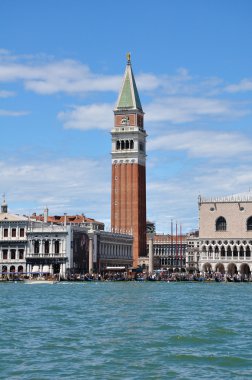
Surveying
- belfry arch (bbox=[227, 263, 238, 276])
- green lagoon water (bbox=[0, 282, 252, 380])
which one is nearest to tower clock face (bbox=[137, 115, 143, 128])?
belfry arch (bbox=[227, 263, 238, 276])

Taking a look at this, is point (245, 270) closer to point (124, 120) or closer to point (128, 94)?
point (124, 120)

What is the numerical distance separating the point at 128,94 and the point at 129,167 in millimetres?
12390

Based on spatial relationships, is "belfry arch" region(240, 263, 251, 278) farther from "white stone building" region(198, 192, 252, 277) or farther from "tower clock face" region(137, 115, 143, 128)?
"tower clock face" region(137, 115, 143, 128)

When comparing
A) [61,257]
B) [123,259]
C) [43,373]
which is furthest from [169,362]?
[123,259]

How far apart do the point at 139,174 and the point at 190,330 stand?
9935 centimetres

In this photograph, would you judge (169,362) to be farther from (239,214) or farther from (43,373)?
(239,214)

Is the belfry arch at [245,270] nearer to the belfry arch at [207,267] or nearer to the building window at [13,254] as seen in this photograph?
the belfry arch at [207,267]

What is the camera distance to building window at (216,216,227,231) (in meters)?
118

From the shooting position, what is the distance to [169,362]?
2441cm

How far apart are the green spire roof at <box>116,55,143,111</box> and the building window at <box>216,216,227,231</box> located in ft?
85.6

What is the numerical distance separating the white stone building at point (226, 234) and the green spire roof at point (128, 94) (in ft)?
76.8

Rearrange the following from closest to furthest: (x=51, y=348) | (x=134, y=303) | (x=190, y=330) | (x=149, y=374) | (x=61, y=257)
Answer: (x=149, y=374), (x=51, y=348), (x=190, y=330), (x=134, y=303), (x=61, y=257)

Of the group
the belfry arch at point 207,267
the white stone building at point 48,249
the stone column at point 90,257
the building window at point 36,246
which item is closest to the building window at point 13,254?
the white stone building at point 48,249

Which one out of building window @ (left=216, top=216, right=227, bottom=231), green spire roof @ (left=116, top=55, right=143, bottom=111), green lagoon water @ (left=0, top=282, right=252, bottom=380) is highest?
green spire roof @ (left=116, top=55, right=143, bottom=111)
